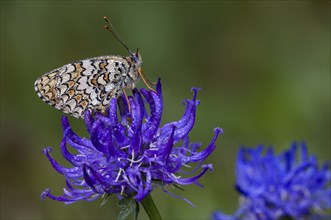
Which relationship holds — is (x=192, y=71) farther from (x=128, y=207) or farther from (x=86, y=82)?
(x=128, y=207)

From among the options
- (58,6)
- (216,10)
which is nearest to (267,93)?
(216,10)

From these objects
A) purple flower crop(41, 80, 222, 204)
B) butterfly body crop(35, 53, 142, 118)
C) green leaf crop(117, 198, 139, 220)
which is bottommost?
green leaf crop(117, 198, 139, 220)

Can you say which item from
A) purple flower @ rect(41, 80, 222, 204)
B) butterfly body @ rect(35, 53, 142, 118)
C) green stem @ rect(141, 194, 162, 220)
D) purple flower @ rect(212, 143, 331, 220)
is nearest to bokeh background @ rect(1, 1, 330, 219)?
purple flower @ rect(212, 143, 331, 220)

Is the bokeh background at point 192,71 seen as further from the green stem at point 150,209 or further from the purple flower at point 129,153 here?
the green stem at point 150,209

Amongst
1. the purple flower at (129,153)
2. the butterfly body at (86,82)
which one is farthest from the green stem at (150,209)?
the butterfly body at (86,82)

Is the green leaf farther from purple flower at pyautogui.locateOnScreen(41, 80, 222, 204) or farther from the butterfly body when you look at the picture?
the butterfly body

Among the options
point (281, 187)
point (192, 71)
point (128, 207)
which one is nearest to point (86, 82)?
point (128, 207)
